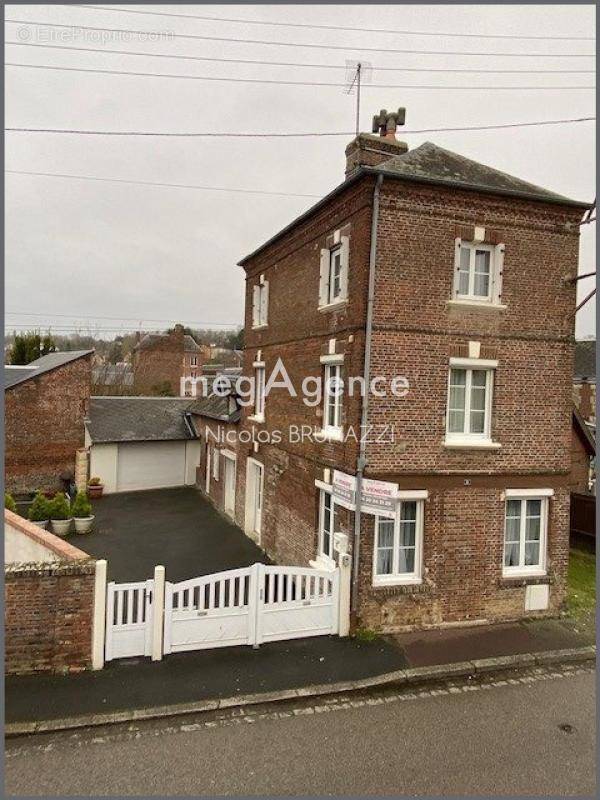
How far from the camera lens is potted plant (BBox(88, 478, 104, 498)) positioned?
70.2ft

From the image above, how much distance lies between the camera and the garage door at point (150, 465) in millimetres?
23000

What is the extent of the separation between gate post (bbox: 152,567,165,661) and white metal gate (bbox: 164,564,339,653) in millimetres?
86

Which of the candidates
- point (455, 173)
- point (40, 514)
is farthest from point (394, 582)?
point (40, 514)

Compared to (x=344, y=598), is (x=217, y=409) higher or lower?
higher

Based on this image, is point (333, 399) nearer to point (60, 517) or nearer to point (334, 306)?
point (334, 306)

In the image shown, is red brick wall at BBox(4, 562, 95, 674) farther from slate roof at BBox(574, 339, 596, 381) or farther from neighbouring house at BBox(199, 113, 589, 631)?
slate roof at BBox(574, 339, 596, 381)

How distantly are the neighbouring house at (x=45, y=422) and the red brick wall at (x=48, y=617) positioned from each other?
1635cm

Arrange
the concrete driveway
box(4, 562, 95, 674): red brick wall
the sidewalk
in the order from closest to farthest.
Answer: the sidewalk → box(4, 562, 95, 674): red brick wall → the concrete driveway

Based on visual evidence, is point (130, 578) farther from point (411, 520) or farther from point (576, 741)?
point (576, 741)

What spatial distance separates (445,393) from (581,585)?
→ 693 cm

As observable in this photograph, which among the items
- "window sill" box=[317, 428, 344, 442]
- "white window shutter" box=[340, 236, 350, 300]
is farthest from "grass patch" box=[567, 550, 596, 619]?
"white window shutter" box=[340, 236, 350, 300]

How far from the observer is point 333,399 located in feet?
36.8

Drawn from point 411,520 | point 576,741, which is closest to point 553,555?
point 411,520

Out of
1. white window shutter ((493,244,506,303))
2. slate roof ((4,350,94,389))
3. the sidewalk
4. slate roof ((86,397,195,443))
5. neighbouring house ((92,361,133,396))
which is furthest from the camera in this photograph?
neighbouring house ((92,361,133,396))
